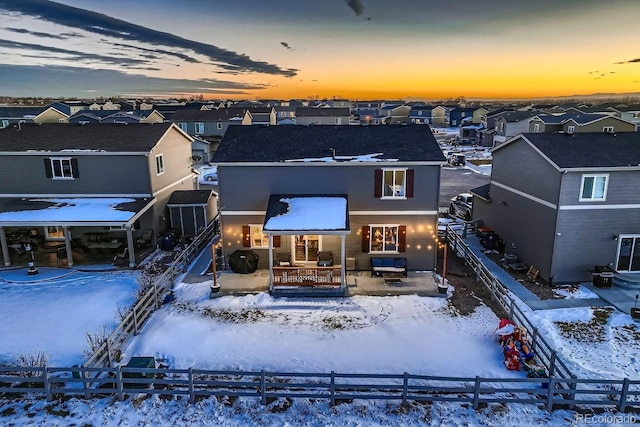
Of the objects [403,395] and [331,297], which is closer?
[403,395]

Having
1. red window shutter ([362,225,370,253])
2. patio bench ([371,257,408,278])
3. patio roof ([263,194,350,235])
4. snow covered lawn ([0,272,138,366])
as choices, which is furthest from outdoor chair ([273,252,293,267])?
snow covered lawn ([0,272,138,366])

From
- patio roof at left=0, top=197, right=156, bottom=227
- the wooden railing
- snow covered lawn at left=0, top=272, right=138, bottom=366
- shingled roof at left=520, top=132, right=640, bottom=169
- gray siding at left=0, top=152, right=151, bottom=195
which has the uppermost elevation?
shingled roof at left=520, top=132, right=640, bottom=169

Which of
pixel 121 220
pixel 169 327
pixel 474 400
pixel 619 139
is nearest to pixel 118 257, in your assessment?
pixel 121 220

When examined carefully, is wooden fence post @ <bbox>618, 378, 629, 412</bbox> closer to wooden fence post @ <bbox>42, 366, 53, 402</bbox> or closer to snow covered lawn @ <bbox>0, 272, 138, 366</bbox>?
wooden fence post @ <bbox>42, 366, 53, 402</bbox>

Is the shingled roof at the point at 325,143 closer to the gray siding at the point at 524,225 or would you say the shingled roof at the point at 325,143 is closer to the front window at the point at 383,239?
the front window at the point at 383,239

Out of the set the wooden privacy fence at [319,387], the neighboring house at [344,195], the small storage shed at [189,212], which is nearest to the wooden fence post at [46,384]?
the wooden privacy fence at [319,387]

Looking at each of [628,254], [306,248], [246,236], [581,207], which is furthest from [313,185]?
[628,254]

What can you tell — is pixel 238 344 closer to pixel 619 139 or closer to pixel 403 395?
pixel 403 395
